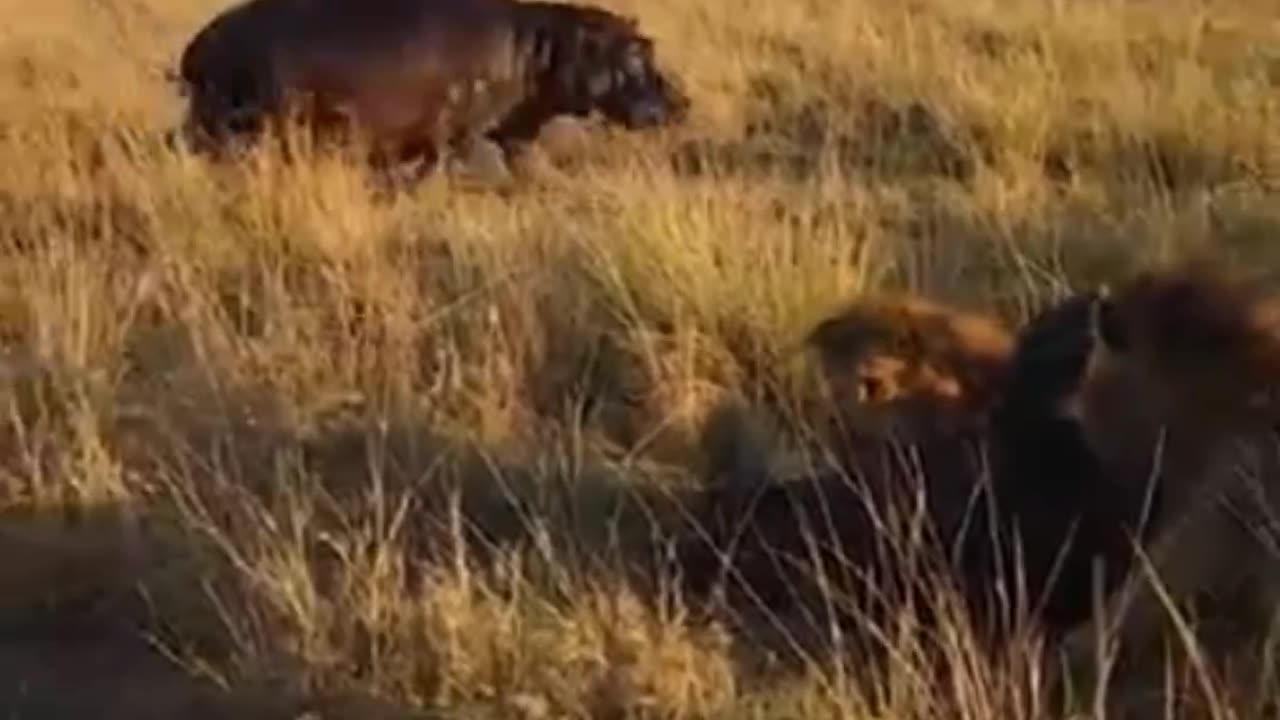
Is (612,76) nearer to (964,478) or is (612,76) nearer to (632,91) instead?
(632,91)

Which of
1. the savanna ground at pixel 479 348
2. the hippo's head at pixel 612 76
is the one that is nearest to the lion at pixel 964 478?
the savanna ground at pixel 479 348

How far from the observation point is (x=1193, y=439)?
559cm

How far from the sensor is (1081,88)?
39.3 ft

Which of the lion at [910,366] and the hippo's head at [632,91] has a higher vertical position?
the lion at [910,366]

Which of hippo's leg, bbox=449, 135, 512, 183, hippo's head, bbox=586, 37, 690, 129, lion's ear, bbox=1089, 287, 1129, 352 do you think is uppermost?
lion's ear, bbox=1089, 287, 1129, 352

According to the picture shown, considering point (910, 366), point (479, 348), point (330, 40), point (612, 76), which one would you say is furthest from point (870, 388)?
point (612, 76)

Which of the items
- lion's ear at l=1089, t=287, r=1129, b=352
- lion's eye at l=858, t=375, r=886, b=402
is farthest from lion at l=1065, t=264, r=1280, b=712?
lion's eye at l=858, t=375, r=886, b=402

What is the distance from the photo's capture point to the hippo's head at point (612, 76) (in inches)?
442

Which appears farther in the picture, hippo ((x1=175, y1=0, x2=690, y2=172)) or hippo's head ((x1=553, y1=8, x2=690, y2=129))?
hippo's head ((x1=553, y1=8, x2=690, y2=129))

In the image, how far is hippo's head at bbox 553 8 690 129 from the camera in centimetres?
1123

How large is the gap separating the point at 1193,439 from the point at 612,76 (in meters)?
6.06

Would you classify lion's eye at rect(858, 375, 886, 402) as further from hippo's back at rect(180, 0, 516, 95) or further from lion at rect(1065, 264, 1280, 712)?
hippo's back at rect(180, 0, 516, 95)

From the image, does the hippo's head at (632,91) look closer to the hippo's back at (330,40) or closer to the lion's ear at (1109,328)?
the hippo's back at (330,40)

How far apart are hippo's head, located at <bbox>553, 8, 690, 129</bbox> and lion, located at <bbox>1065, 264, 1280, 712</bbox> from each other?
5.66 m
